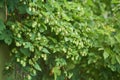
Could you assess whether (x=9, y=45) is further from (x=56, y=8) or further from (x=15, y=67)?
(x=56, y=8)

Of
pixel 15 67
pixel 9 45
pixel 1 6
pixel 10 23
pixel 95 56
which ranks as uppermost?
pixel 1 6

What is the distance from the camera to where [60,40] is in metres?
2.45

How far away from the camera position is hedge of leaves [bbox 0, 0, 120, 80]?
2.23m

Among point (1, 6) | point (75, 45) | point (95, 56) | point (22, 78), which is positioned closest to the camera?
point (1, 6)

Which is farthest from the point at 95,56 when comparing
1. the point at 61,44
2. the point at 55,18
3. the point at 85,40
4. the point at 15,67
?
the point at 15,67

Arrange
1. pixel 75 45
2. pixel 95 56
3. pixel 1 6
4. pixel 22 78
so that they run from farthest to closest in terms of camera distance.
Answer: pixel 95 56
pixel 75 45
pixel 22 78
pixel 1 6

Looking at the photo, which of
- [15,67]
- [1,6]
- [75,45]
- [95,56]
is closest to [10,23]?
[1,6]

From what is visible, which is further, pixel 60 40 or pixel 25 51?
pixel 60 40

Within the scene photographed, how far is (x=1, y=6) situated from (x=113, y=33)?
1.17 metres

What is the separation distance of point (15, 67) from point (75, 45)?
22.5 inches

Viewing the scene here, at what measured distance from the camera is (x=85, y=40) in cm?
259

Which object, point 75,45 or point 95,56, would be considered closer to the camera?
point 75,45

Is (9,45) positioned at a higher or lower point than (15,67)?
higher

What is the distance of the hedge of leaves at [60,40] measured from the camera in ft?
7.32
